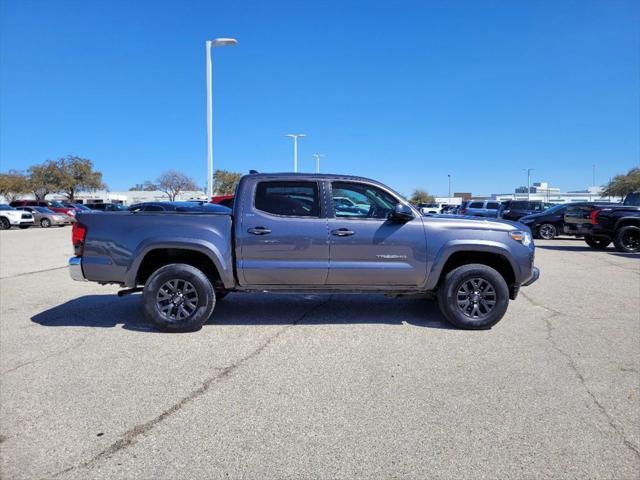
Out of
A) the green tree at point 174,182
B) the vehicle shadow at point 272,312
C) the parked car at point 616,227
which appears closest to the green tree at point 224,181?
the green tree at point 174,182

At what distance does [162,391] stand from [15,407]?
1.09m

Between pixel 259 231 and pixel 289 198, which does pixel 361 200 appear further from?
pixel 259 231

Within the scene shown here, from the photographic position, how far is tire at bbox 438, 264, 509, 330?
5.47m

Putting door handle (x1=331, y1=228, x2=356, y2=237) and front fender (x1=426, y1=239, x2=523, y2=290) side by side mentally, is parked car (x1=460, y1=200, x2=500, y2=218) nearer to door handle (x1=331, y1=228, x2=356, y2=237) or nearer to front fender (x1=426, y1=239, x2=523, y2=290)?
front fender (x1=426, y1=239, x2=523, y2=290)

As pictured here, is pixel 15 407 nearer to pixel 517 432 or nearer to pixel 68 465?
pixel 68 465

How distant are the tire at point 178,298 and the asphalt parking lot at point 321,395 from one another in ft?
0.75

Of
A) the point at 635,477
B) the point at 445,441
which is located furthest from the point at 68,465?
the point at 635,477

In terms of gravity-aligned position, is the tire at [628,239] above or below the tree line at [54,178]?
below

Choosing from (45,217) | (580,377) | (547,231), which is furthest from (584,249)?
(45,217)

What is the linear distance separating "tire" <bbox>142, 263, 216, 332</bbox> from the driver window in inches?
75.2

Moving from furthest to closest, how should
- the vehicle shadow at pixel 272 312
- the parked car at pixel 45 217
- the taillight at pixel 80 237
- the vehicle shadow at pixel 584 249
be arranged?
the parked car at pixel 45 217 < the vehicle shadow at pixel 584 249 < the vehicle shadow at pixel 272 312 < the taillight at pixel 80 237

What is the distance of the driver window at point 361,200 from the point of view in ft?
18.2

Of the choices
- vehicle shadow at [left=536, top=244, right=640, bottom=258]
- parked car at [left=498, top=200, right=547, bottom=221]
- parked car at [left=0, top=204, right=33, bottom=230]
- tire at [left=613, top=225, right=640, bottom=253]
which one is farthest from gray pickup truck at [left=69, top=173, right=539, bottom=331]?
parked car at [left=0, top=204, right=33, bottom=230]

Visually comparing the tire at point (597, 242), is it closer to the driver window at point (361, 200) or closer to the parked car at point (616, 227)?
the parked car at point (616, 227)
